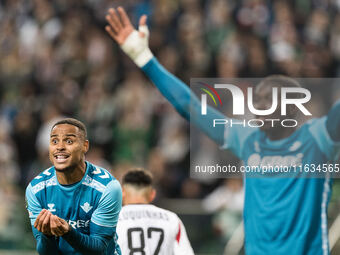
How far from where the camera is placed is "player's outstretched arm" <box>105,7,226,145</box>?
17.3 ft

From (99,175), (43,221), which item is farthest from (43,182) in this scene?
(43,221)

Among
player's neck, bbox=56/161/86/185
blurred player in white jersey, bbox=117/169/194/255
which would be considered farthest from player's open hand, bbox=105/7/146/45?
player's neck, bbox=56/161/86/185

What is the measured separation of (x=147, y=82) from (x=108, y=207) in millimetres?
7989

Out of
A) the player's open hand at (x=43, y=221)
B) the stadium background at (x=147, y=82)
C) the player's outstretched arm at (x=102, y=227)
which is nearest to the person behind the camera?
the player's open hand at (x=43, y=221)

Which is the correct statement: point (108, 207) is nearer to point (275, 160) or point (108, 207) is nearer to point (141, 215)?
point (141, 215)

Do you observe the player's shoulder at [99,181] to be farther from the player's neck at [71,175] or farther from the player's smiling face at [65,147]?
the player's smiling face at [65,147]

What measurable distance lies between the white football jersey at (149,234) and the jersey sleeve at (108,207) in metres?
0.92

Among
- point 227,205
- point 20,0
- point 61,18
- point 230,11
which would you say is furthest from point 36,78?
point 227,205

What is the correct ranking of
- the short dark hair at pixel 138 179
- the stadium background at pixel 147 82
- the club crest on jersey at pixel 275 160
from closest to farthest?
the club crest on jersey at pixel 275 160 < the short dark hair at pixel 138 179 < the stadium background at pixel 147 82

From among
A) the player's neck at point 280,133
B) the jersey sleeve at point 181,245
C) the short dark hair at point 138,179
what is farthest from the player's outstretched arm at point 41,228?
the player's neck at point 280,133

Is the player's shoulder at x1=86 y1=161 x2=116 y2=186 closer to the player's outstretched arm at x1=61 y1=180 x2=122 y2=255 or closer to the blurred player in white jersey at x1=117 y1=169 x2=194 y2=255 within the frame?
the player's outstretched arm at x1=61 y1=180 x2=122 y2=255

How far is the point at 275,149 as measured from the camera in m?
5.00

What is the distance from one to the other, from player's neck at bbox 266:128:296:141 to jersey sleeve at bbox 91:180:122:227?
132cm

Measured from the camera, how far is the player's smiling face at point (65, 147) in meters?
4.17
